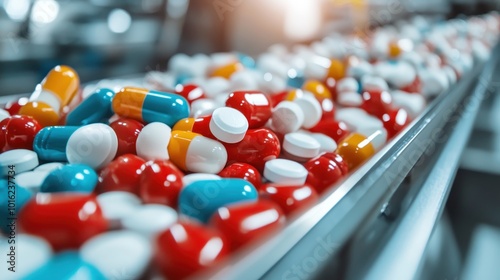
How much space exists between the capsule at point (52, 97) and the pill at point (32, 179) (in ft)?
0.83

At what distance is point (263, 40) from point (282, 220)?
197 cm

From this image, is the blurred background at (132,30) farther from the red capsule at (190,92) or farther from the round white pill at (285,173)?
the round white pill at (285,173)

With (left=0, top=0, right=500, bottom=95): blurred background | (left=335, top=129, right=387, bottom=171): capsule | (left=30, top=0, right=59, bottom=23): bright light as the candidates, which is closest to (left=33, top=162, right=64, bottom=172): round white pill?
(left=335, top=129, right=387, bottom=171): capsule

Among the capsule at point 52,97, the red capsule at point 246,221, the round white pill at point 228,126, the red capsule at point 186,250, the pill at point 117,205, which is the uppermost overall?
the round white pill at point 228,126

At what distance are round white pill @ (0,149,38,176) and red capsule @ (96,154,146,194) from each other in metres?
0.16

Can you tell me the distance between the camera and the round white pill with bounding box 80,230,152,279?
0.51 metres

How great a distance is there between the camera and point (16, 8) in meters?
2.29

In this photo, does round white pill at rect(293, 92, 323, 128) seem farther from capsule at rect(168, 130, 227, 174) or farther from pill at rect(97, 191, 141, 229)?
pill at rect(97, 191, 141, 229)

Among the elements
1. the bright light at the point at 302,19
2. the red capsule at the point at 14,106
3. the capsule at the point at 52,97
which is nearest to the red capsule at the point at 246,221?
the capsule at the point at 52,97

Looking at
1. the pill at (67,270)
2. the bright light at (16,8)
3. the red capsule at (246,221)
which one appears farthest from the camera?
the bright light at (16,8)

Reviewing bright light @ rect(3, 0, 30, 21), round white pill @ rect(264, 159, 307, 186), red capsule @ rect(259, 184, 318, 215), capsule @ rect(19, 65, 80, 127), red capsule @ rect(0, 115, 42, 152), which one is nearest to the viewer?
red capsule @ rect(259, 184, 318, 215)

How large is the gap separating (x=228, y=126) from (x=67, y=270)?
465 millimetres

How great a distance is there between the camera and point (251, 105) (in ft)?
3.28

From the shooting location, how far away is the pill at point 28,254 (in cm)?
51
